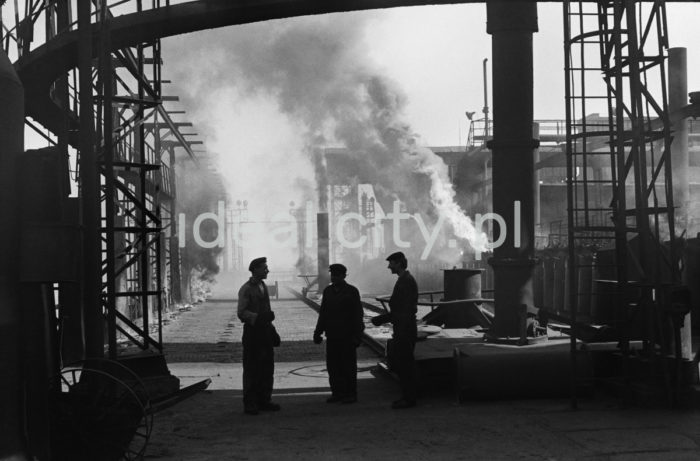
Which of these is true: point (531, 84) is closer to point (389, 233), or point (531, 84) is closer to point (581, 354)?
point (581, 354)

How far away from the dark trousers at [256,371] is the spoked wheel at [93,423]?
108 inches

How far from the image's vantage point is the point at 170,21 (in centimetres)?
1317

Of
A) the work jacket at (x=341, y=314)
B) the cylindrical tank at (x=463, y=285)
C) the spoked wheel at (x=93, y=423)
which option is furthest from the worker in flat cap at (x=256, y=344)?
the cylindrical tank at (x=463, y=285)

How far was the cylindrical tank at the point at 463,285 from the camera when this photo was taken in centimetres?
1638

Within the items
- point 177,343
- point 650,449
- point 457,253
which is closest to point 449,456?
point 650,449

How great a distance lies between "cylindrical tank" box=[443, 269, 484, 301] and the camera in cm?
1638

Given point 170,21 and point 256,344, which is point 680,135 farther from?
point 256,344

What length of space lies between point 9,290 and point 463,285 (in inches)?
448

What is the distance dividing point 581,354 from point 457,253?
3928 cm

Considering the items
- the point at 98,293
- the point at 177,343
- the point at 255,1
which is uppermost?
the point at 255,1

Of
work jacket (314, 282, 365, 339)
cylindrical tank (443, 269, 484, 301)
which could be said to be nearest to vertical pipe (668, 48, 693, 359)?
cylindrical tank (443, 269, 484, 301)

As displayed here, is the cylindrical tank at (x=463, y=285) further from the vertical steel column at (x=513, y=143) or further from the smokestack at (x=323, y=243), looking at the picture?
the smokestack at (x=323, y=243)

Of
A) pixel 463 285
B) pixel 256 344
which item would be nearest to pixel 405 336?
pixel 256 344

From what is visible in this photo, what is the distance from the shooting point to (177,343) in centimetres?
1919
